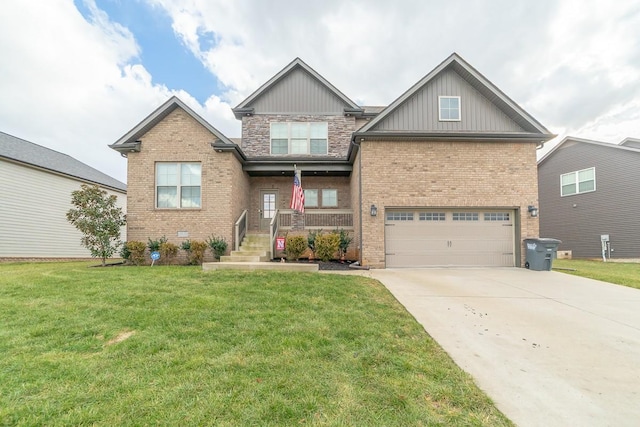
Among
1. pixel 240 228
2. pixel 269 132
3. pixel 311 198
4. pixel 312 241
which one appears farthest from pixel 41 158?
pixel 312 241

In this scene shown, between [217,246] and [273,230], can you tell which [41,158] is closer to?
[217,246]

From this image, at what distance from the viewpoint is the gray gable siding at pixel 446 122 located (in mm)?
10617

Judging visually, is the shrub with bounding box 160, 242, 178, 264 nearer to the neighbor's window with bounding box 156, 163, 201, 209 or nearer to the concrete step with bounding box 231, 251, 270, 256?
the neighbor's window with bounding box 156, 163, 201, 209

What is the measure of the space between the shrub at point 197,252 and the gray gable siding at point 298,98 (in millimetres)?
7688

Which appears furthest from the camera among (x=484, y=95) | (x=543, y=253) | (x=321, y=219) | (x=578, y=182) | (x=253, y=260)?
(x=578, y=182)

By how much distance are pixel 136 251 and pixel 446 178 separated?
1227 centimetres

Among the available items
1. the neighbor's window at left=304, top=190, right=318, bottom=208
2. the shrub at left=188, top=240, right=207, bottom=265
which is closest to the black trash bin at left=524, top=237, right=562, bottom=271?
the neighbor's window at left=304, top=190, right=318, bottom=208

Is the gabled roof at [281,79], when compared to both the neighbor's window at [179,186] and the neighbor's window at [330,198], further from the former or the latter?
the neighbor's window at [179,186]

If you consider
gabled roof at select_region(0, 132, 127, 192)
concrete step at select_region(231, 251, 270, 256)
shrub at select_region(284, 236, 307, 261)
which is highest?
gabled roof at select_region(0, 132, 127, 192)

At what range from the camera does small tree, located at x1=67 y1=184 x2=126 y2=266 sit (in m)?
10.1

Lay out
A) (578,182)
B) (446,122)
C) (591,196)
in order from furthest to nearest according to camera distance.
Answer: (578,182), (591,196), (446,122)

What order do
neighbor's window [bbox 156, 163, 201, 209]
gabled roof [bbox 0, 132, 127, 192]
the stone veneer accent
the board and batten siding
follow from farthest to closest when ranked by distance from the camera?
gabled roof [bbox 0, 132, 127, 192]
the stone veneer accent
the board and batten siding
neighbor's window [bbox 156, 163, 201, 209]

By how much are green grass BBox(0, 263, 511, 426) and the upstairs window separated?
390 inches

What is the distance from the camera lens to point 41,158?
15.8m
